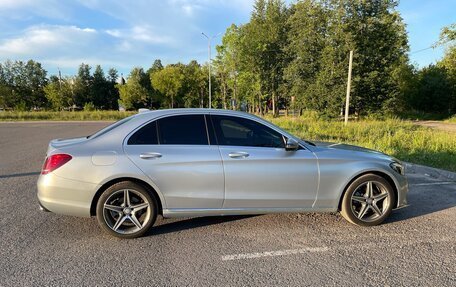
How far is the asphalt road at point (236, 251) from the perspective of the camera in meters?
3.00

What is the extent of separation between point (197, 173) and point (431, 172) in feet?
20.4

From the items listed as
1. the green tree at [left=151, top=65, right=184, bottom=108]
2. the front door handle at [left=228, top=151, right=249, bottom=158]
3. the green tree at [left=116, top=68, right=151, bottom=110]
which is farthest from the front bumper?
the green tree at [left=116, top=68, right=151, bottom=110]

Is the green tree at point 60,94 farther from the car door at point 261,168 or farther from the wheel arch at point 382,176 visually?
the wheel arch at point 382,176

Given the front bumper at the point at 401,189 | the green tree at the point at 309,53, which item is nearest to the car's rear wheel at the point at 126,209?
the front bumper at the point at 401,189

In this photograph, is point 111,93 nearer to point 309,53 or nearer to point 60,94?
point 60,94

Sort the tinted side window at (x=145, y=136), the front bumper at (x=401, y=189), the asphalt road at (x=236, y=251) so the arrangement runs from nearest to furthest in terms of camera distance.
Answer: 1. the asphalt road at (x=236, y=251)
2. the tinted side window at (x=145, y=136)
3. the front bumper at (x=401, y=189)

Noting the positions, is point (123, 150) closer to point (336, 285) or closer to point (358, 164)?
point (336, 285)

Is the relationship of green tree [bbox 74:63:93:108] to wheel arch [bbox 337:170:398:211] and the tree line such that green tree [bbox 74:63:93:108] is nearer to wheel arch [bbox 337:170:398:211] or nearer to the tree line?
the tree line

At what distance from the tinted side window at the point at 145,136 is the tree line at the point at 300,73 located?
19.2m

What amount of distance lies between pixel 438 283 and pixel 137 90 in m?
68.4

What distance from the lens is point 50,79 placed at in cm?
7144

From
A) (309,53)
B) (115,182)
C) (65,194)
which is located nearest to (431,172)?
(115,182)

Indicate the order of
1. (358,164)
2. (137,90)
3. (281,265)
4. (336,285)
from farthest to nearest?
1. (137,90)
2. (358,164)
3. (281,265)
4. (336,285)

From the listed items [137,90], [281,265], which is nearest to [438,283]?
[281,265]
